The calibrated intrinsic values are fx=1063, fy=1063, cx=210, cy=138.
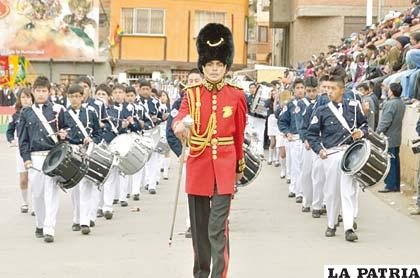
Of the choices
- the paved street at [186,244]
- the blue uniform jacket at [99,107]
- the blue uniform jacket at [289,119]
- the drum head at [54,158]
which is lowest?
the paved street at [186,244]

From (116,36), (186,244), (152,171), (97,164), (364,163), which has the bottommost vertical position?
(186,244)

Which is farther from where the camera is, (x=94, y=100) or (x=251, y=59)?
(x=251, y=59)

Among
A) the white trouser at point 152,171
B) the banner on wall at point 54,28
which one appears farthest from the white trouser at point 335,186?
the banner on wall at point 54,28

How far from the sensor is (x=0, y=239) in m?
13.1

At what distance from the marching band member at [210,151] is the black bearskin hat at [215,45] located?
21 cm

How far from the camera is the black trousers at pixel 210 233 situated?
30.1ft

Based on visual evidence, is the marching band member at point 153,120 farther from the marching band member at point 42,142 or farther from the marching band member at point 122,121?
the marching band member at point 42,142

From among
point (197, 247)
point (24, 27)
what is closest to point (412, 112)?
point (197, 247)

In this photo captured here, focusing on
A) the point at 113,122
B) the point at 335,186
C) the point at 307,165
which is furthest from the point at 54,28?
the point at 335,186

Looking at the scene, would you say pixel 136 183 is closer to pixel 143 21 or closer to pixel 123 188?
pixel 123 188

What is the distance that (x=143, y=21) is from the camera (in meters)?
57.6

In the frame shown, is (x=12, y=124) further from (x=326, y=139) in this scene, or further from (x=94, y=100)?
(x=326, y=139)

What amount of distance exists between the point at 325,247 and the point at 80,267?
2.96 m

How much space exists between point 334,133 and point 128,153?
4.17 metres
